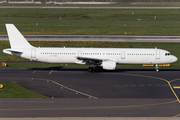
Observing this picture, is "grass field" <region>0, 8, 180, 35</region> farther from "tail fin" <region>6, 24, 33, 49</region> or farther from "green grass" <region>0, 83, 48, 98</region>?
"green grass" <region>0, 83, 48, 98</region>

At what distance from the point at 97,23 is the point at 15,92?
263 ft

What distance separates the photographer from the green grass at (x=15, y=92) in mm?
34344

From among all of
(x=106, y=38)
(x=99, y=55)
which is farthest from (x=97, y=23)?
(x=99, y=55)

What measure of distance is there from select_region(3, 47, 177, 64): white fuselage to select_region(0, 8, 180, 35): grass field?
41615mm

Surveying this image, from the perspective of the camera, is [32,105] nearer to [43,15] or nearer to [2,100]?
[2,100]

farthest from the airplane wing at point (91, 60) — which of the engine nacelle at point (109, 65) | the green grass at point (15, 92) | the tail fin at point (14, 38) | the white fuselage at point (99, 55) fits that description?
the green grass at point (15, 92)

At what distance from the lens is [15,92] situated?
118 ft

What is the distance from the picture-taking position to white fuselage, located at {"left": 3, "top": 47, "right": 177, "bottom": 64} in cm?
4856

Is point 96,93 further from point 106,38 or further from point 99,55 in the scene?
point 106,38

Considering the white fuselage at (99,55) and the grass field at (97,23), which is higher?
the grass field at (97,23)

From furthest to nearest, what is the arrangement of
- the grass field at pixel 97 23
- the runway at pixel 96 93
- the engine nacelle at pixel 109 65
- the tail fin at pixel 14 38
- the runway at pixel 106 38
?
the grass field at pixel 97 23 < the runway at pixel 106 38 < the tail fin at pixel 14 38 < the engine nacelle at pixel 109 65 < the runway at pixel 96 93

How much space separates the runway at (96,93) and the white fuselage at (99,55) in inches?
89.9

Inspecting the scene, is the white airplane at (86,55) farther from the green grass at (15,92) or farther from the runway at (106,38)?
the runway at (106,38)

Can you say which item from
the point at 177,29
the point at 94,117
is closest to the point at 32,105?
the point at 94,117
